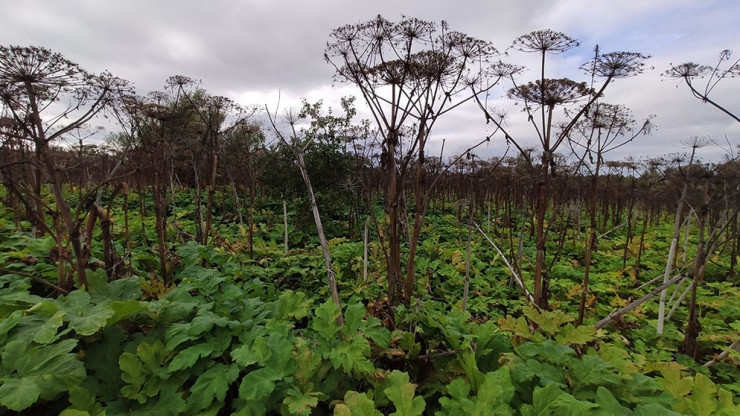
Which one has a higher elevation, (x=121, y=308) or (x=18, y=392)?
(x=121, y=308)

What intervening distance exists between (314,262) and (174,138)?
3401 mm

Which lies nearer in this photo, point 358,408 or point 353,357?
point 358,408

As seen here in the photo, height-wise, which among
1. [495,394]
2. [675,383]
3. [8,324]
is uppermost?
[8,324]

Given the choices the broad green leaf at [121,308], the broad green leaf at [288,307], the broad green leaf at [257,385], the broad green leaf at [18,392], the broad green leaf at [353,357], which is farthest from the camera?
the broad green leaf at [288,307]

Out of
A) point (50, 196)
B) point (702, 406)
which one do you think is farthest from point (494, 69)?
point (50, 196)

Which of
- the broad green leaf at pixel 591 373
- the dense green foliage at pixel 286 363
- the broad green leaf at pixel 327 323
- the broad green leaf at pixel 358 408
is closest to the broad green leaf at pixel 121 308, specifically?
the dense green foliage at pixel 286 363

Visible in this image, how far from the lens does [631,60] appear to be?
2512 millimetres

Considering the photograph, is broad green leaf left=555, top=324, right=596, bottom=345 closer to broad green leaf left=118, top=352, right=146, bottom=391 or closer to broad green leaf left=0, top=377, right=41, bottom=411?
broad green leaf left=118, top=352, right=146, bottom=391

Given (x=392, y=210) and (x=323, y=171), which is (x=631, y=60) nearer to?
(x=392, y=210)

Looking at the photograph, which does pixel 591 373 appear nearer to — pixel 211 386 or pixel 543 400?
pixel 543 400

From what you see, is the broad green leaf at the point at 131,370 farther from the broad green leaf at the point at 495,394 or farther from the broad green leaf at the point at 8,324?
the broad green leaf at the point at 495,394

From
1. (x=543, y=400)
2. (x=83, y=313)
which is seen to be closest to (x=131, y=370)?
(x=83, y=313)

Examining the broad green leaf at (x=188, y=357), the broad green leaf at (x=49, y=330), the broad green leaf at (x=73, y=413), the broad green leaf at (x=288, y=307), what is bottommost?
the broad green leaf at (x=73, y=413)

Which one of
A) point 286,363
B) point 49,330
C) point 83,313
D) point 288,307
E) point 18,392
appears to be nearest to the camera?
point 18,392
